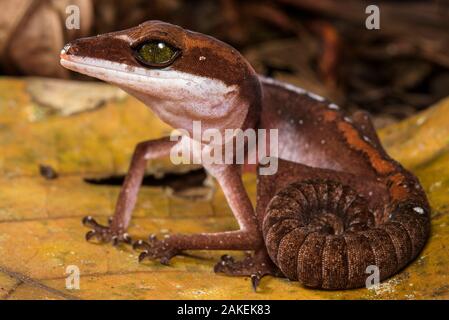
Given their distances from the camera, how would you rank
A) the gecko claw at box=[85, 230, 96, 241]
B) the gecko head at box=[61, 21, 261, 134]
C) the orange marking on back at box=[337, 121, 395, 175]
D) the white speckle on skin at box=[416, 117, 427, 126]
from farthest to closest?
the white speckle on skin at box=[416, 117, 427, 126] → the orange marking on back at box=[337, 121, 395, 175] → the gecko claw at box=[85, 230, 96, 241] → the gecko head at box=[61, 21, 261, 134]

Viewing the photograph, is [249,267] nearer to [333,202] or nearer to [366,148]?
[333,202]

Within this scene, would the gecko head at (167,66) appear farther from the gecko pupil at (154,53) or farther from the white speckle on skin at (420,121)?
the white speckle on skin at (420,121)

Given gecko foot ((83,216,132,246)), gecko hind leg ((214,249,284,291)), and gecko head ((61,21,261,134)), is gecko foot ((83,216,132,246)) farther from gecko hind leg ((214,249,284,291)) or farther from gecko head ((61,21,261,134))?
gecko head ((61,21,261,134))

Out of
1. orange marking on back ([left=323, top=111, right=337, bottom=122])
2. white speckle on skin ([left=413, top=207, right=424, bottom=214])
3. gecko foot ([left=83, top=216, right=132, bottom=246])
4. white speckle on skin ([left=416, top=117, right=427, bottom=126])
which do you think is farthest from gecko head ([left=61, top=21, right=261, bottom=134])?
white speckle on skin ([left=416, top=117, right=427, bottom=126])

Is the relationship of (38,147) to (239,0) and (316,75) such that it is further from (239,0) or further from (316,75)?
(239,0)

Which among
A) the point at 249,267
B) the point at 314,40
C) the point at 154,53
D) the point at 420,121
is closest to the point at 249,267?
the point at 249,267
